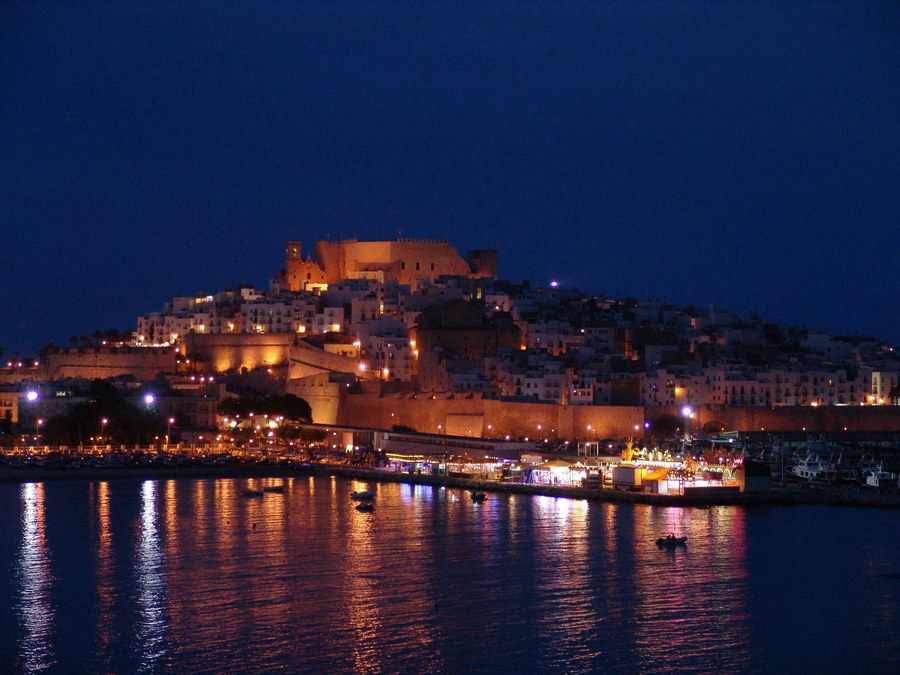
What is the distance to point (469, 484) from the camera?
3334cm

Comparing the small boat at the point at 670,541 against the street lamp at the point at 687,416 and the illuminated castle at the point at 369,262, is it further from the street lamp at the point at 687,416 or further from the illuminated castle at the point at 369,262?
the illuminated castle at the point at 369,262

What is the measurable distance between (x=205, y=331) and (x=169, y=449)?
11221 millimetres

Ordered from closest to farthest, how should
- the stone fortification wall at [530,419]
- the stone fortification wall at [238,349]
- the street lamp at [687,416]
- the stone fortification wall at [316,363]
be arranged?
1. the stone fortification wall at [530,419]
2. the street lamp at [687,416]
3. the stone fortification wall at [316,363]
4. the stone fortification wall at [238,349]

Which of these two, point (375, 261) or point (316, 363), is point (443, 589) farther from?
point (375, 261)

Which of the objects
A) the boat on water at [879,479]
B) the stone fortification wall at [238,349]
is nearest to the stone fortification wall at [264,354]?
the stone fortification wall at [238,349]

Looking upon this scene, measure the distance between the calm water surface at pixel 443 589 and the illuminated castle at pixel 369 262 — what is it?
93.7 ft

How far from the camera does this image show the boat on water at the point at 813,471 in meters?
33.5

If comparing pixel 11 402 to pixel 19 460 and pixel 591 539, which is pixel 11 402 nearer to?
pixel 19 460

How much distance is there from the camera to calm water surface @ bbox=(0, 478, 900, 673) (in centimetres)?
1531

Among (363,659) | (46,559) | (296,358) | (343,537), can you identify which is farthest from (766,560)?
(296,358)

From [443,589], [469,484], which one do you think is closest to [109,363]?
[469,484]

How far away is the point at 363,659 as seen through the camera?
1495cm

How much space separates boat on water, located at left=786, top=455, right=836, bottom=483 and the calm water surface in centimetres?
515

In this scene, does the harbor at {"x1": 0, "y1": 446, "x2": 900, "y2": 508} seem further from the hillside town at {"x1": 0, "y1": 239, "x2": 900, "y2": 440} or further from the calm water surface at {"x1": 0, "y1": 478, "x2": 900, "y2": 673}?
the hillside town at {"x1": 0, "y1": 239, "x2": 900, "y2": 440}
